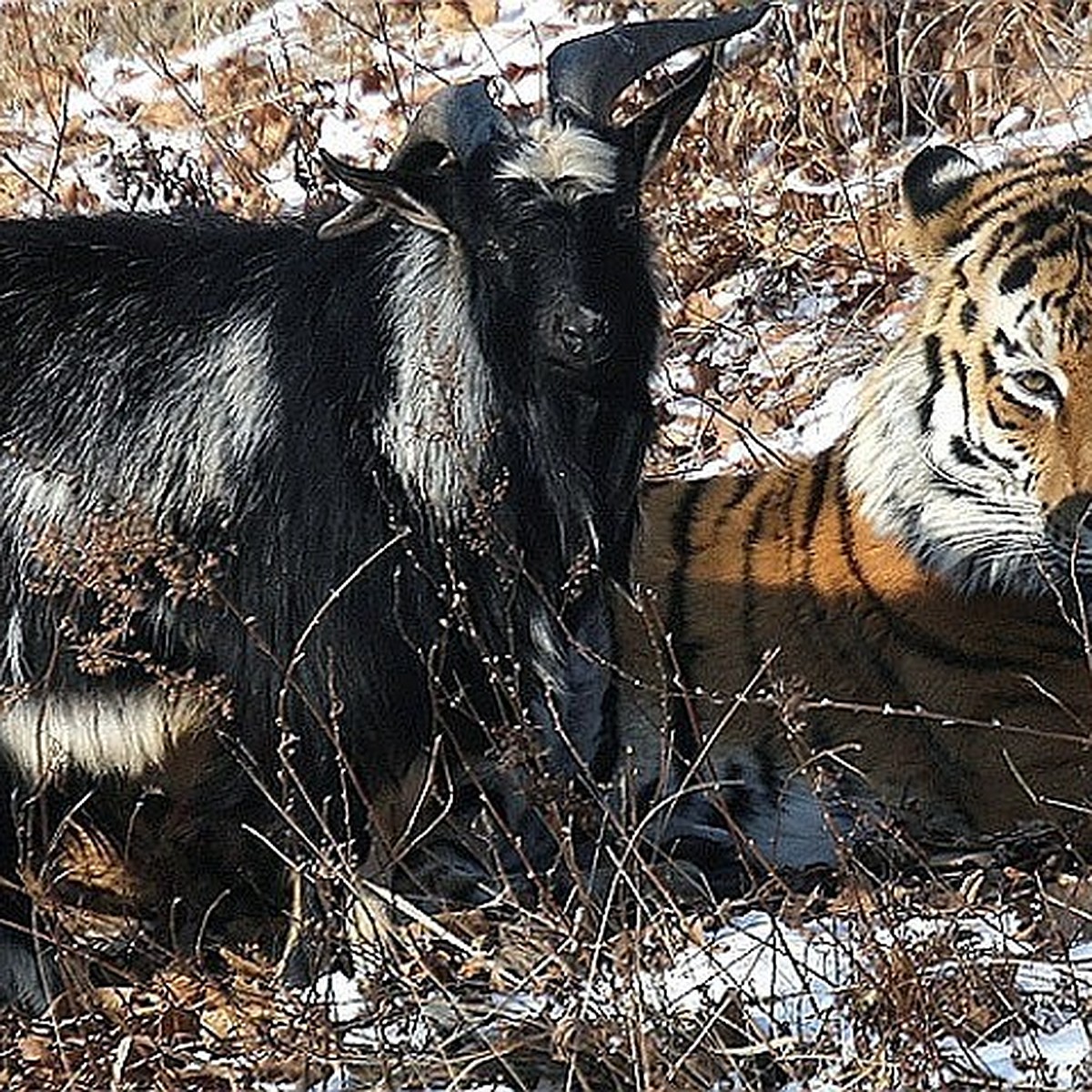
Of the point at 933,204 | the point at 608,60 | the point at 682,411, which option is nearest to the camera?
the point at 608,60

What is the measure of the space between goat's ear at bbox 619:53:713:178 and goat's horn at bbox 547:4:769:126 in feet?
0.26

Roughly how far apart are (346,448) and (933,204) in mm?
1737

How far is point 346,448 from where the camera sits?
194 inches

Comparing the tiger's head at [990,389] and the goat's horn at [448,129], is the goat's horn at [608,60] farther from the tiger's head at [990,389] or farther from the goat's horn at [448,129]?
the tiger's head at [990,389]

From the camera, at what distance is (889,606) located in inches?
224

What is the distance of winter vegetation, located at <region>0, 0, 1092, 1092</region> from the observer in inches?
154

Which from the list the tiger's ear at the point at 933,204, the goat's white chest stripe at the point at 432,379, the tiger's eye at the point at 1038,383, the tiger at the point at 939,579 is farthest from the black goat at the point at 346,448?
the tiger's eye at the point at 1038,383

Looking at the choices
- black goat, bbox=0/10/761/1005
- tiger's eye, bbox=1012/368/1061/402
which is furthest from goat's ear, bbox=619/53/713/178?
tiger's eye, bbox=1012/368/1061/402

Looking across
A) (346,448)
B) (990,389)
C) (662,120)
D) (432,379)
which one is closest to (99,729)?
(346,448)

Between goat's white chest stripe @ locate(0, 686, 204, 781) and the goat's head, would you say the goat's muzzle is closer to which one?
the goat's head

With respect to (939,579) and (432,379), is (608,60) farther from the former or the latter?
(939,579)

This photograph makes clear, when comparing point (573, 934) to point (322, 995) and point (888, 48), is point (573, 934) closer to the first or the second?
point (322, 995)

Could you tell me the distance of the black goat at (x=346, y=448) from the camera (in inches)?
189

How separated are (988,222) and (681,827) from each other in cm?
169
